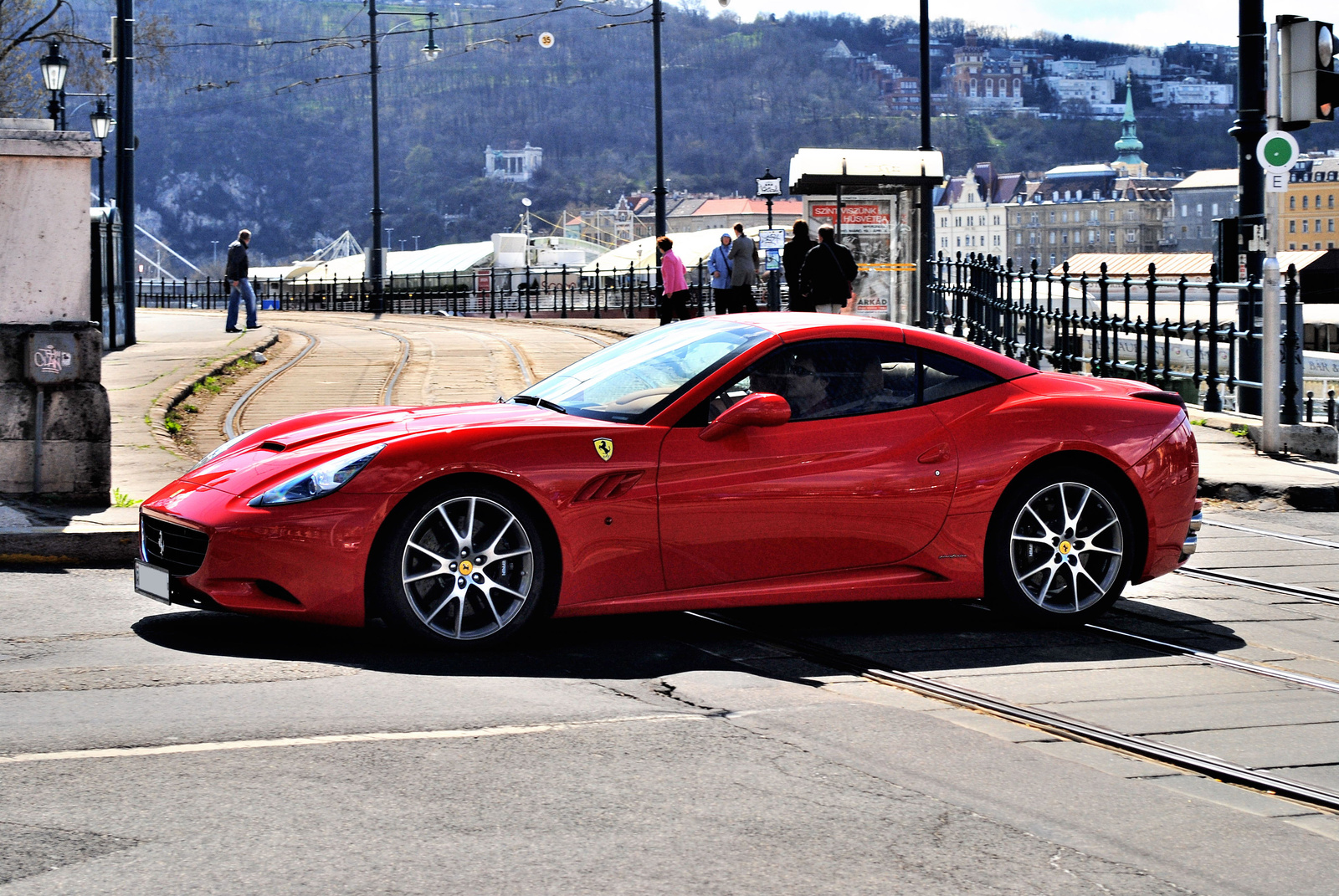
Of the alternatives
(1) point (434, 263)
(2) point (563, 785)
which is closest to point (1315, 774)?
(2) point (563, 785)

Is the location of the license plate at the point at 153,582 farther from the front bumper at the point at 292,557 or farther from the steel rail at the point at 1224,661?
the steel rail at the point at 1224,661

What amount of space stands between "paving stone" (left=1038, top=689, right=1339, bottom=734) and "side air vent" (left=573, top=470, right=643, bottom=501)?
5.47ft

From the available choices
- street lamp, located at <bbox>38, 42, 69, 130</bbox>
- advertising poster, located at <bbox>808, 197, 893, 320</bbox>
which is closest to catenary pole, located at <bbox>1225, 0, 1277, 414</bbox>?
advertising poster, located at <bbox>808, 197, 893, 320</bbox>

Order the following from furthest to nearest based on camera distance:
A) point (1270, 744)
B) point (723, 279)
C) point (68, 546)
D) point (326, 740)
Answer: point (723, 279) < point (68, 546) < point (1270, 744) < point (326, 740)

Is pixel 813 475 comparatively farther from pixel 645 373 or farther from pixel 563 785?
pixel 563 785

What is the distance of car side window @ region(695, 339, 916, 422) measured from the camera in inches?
242

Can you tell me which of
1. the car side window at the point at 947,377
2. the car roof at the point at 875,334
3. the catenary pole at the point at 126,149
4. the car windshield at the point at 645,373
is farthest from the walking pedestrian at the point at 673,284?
the car side window at the point at 947,377

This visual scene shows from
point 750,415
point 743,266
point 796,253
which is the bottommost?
point 750,415

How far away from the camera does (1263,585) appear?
7.44 m

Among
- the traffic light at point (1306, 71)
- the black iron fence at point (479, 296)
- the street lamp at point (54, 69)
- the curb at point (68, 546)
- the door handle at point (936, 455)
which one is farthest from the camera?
the black iron fence at point (479, 296)

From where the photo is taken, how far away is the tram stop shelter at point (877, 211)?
21.0 m

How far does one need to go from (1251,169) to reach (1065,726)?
10940 mm

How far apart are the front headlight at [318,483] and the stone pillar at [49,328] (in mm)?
3348

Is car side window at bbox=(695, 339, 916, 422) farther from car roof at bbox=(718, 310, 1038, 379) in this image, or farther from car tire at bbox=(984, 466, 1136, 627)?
car tire at bbox=(984, 466, 1136, 627)
